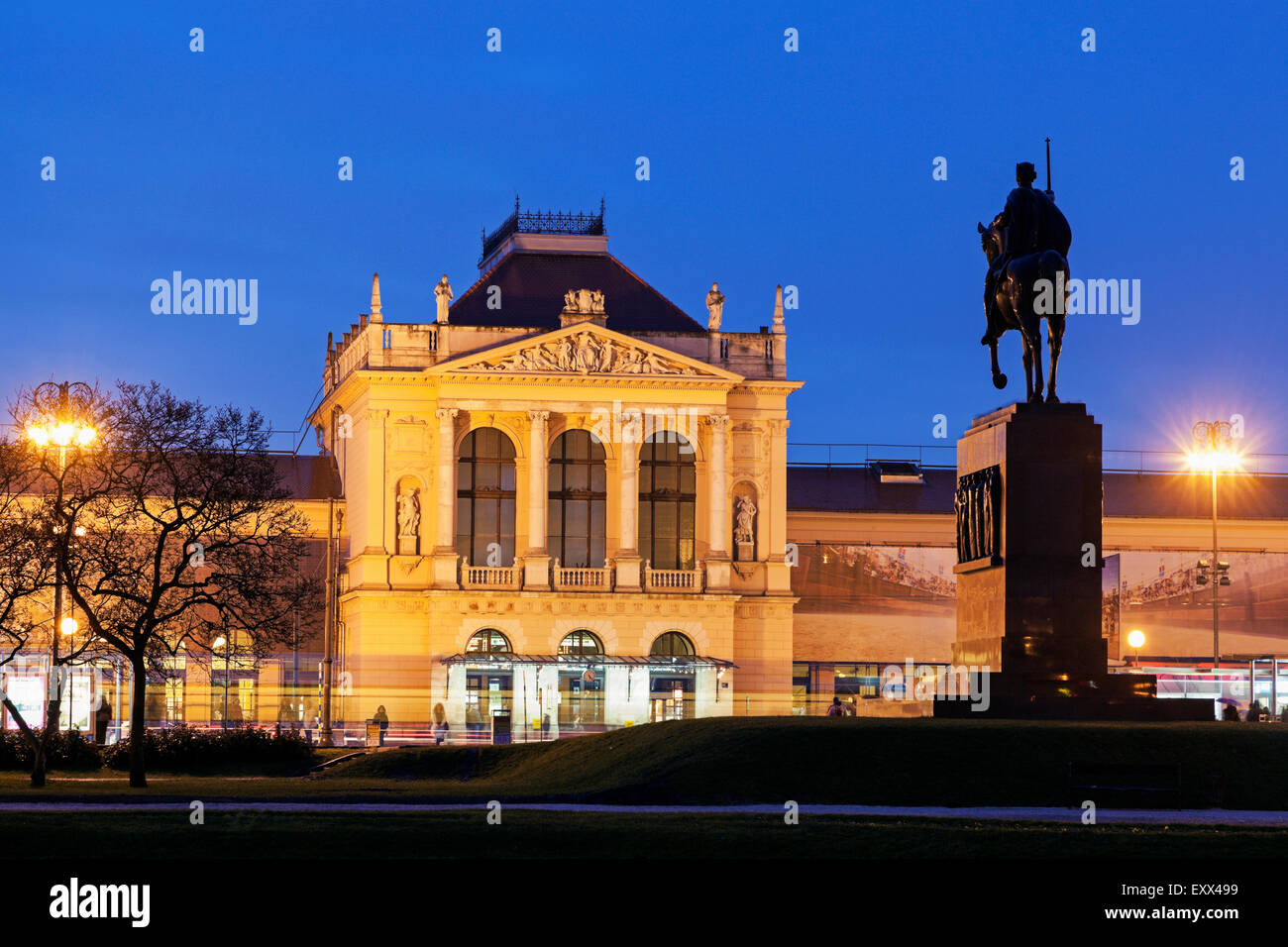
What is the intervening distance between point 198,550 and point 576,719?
43678 mm

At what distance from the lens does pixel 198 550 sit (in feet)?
145

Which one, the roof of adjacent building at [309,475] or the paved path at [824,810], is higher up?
the roof of adjacent building at [309,475]

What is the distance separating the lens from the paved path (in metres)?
26.8

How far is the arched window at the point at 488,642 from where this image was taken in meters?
90.5

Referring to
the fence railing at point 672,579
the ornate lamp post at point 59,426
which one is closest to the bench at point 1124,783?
the ornate lamp post at point 59,426

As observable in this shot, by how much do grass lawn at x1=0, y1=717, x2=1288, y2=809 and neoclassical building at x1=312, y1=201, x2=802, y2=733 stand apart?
51.8 meters

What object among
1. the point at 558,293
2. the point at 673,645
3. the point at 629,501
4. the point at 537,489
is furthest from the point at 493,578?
the point at 558,293

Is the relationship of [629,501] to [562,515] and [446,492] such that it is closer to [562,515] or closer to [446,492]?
[562,515]

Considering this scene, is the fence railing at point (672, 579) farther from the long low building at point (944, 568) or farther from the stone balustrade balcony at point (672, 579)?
the long low building at point (944, 568)

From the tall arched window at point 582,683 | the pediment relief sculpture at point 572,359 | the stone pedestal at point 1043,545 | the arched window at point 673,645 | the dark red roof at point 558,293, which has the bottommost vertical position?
the tall arched window at point 582,683

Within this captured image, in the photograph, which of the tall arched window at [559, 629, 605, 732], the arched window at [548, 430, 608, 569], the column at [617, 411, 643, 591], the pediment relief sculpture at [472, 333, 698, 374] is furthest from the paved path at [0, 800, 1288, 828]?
the arched window at [548, 430, 608, 569]

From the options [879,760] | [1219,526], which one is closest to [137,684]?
[879,760]

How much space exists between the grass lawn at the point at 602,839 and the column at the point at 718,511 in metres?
66.8
